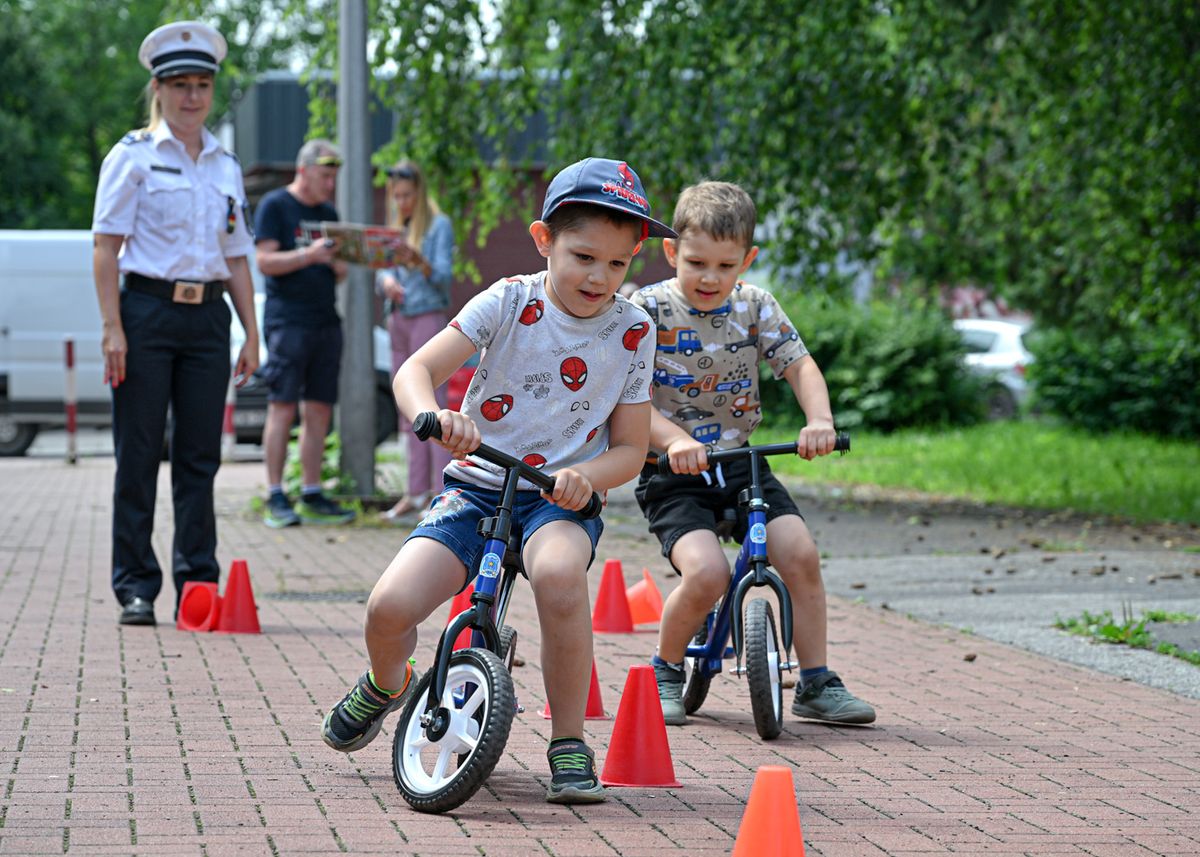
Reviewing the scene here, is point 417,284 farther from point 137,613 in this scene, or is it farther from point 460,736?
point 460,736

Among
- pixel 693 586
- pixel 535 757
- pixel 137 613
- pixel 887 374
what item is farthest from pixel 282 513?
pixel 887 374

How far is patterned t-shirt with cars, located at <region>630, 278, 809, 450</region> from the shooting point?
5430mm

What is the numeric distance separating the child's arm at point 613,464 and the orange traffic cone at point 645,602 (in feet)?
10.1

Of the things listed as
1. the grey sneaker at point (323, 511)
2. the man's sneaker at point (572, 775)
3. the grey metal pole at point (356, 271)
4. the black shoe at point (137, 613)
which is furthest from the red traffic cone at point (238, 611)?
the grey metal pole at point (356, 271)

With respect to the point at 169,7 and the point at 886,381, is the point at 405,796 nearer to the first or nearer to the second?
the point at 169,7

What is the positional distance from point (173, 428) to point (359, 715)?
306 centimetres

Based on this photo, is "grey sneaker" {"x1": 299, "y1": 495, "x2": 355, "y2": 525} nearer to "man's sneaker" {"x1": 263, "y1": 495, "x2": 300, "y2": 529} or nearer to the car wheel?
"man's sneaker" {"x1": 263, "y1": 495, "x2": 300, "y2": 529}

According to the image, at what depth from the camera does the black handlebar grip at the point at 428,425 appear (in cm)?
376

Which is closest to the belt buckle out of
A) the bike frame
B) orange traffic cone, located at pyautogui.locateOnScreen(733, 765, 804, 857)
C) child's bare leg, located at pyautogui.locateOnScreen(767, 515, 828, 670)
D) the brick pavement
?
the brick pavement

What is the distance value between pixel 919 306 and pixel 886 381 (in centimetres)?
224

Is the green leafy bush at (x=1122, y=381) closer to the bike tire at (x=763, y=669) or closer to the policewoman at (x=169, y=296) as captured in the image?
the policewoman at (x=169, y=296)

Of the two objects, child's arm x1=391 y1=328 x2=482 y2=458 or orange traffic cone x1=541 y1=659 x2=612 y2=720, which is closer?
child's arm x1=391 y1=328 x2=482 y2=458

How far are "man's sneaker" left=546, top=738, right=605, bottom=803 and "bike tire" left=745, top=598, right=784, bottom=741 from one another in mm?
886

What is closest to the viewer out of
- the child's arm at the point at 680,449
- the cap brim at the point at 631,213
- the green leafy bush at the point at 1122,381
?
the cap brim at the point at 631,213
